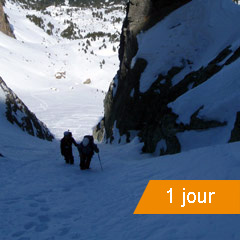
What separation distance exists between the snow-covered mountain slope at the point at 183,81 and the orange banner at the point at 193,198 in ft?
8.01

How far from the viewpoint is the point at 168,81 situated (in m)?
10.8

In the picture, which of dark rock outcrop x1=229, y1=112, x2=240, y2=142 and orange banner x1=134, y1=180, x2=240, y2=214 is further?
dark rock outcrop x1=229, y1=112, x2=240, y2=142

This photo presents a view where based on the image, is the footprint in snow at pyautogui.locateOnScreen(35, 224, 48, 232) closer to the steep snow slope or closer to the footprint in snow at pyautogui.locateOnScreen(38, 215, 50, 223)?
the footprint in snow at pyautogui.locateOnScreen(38, 215, 50, 223)

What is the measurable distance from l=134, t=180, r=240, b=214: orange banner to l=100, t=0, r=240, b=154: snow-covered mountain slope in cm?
244

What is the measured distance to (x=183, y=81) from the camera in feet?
33.0

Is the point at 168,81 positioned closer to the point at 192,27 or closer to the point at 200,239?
the point at 192,27

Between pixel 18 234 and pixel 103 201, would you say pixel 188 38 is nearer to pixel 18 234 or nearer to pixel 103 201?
pixel 103 201


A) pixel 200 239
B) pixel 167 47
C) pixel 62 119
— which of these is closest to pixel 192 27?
pixel 167 47

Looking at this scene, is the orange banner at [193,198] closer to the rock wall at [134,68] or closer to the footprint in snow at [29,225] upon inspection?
the footprint in snow at [29,225]

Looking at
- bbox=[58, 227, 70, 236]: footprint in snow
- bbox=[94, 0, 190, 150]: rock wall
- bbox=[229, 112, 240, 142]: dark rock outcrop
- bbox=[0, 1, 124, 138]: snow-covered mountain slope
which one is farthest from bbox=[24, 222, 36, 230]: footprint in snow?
bbox=[0, 1, 124, 138]: snow-covered mountain slope

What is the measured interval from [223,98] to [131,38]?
8.54 meters

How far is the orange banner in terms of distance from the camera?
3.35m

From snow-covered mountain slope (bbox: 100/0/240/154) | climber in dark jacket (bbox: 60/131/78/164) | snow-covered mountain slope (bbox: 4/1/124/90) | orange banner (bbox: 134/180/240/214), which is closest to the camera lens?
orange banner (bbox: 134/180/240/214)

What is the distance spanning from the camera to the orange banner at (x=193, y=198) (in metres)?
3.35
